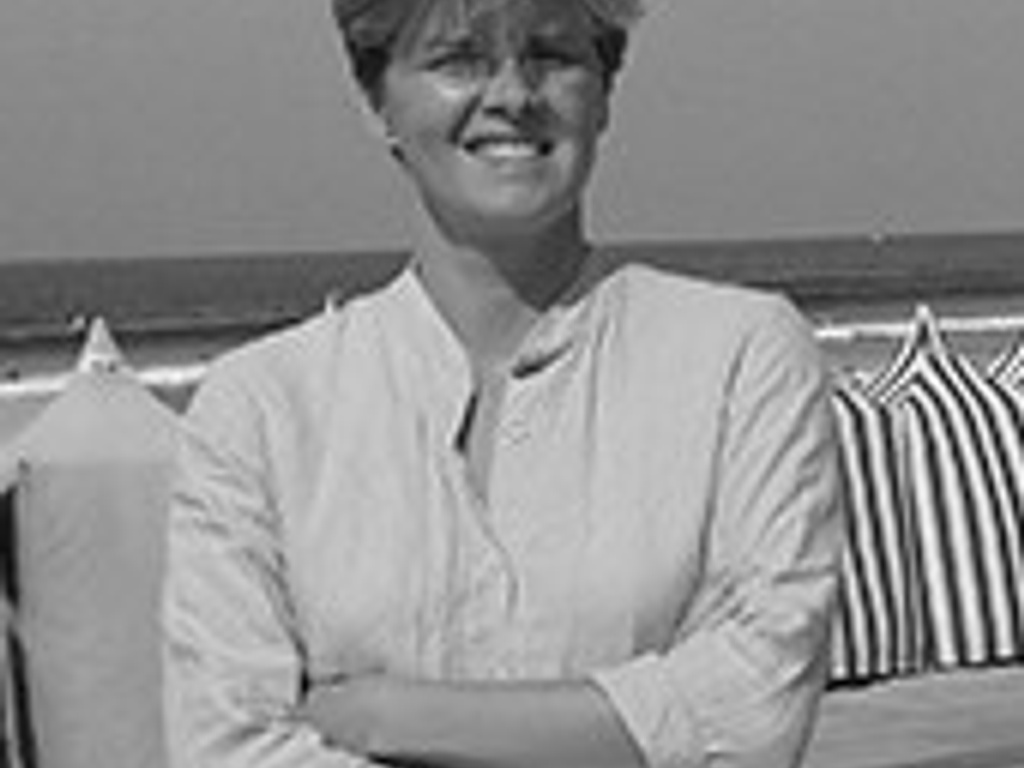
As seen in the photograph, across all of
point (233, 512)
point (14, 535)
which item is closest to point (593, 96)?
point (233, 512)

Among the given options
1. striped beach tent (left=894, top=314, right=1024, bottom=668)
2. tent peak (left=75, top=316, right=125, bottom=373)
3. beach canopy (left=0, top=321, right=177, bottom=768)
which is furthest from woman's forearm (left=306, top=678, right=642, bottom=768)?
striped beach tent (left=894, top=314, right=1024, bottom=668)

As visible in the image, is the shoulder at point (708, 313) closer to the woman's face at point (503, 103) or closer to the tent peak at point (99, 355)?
the woman's face at point (503, 103)

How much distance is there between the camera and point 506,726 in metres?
1.87

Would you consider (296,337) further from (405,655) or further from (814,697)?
(814,697)

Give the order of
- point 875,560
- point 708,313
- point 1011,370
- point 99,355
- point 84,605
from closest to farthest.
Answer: point 708,313 < point 84,605 < point 99,355 < point 875,560 < point 1011,370

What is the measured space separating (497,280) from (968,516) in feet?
7.04

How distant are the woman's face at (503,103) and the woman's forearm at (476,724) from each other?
38cm

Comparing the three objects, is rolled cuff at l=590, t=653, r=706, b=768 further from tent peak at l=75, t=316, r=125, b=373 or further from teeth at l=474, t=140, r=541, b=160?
tent peak at l=75, t=316, r=125, b=373

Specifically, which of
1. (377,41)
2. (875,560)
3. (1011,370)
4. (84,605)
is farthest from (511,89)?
(1011,370)

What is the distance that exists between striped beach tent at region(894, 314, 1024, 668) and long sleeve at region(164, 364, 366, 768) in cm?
211

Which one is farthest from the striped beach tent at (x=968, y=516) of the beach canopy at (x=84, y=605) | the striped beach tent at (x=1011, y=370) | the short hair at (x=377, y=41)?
the short hair at (x=377, y=41)

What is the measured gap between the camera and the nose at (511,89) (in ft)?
6.08

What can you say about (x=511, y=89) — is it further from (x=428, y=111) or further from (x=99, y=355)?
(x=99, y=355)

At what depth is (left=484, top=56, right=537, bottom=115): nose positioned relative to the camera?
1.85 m
